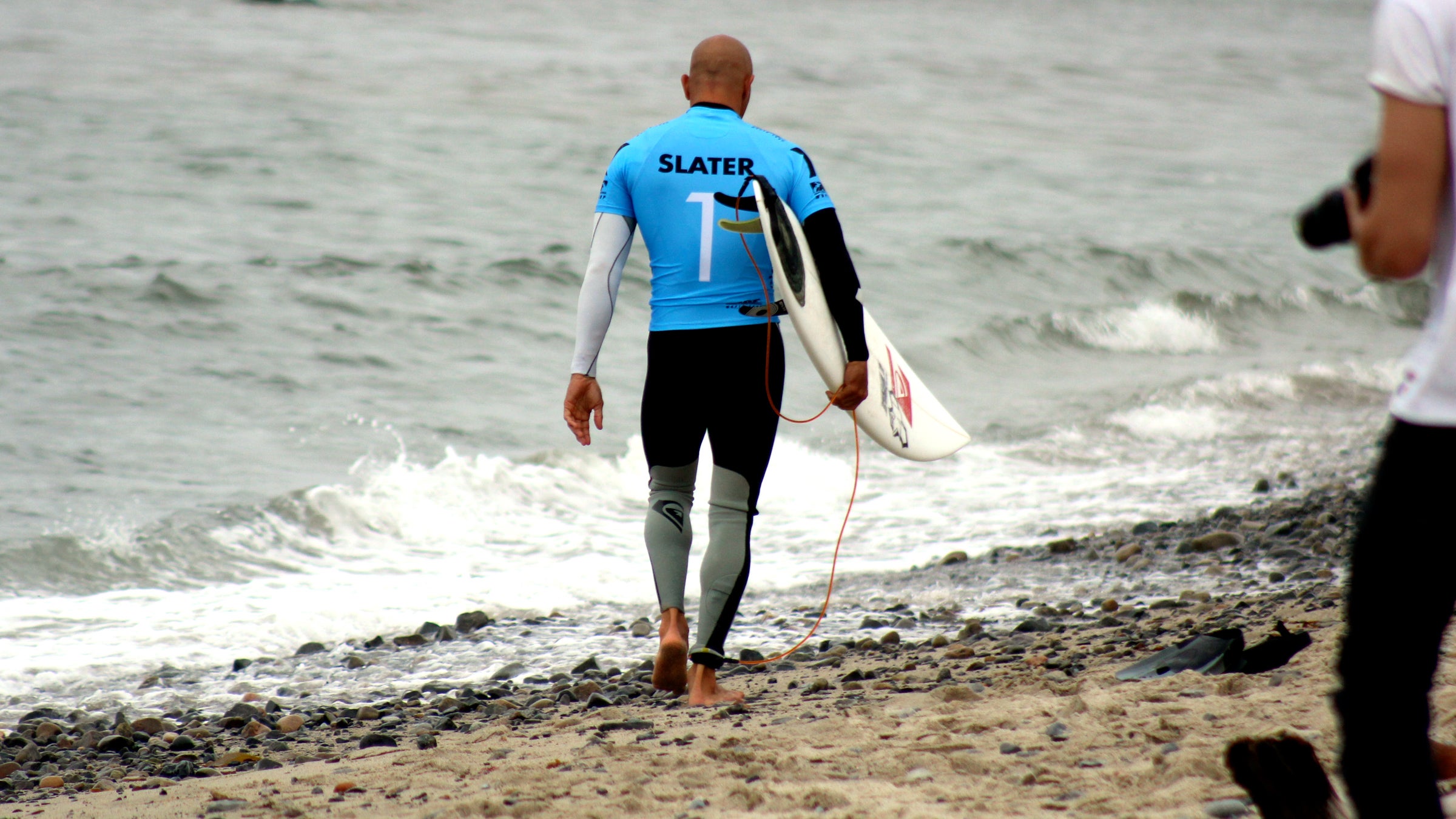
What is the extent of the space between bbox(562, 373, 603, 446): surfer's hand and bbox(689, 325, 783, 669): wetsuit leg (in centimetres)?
37

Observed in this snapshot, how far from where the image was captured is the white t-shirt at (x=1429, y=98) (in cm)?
165

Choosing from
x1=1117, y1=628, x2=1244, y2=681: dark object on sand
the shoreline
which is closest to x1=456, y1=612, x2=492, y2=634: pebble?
the shoreline

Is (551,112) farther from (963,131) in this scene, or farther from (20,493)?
(20,493)

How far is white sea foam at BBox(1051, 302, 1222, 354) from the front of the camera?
14461 millimetres

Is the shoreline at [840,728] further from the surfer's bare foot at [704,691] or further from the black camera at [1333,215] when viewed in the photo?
the black camera at [1333,215]

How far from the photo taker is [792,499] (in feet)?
27.5

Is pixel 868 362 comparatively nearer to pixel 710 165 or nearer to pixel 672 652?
pixel 710 165

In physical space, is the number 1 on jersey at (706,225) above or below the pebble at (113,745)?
above

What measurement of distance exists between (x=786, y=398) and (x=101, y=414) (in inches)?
209

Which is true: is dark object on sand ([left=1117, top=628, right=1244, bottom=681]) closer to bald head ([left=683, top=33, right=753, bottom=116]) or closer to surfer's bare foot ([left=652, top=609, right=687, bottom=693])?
surfer's bare foot ([left=652, top=609, right=687, bottom=693])

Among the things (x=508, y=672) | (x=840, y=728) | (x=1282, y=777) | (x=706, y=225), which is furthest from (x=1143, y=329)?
(x=1282, y=777)

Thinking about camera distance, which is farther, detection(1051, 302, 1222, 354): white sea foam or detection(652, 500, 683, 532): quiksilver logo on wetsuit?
detection(1051, 302, 1222, 354): white sea foam

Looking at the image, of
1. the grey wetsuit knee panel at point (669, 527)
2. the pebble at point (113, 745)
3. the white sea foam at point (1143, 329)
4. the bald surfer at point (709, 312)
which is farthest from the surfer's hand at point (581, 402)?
the white sea foam at point (1143, 329)

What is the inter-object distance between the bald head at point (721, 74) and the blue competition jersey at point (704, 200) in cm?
5
